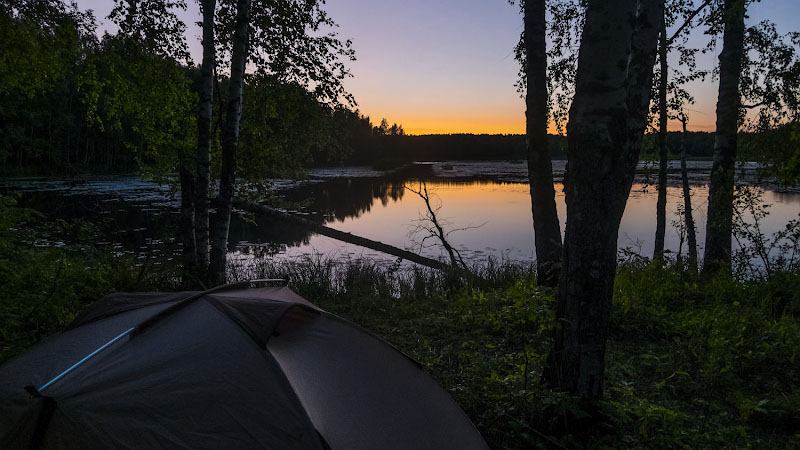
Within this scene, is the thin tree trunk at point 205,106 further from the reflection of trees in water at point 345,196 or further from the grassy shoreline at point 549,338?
the reflection of trees in water at point 345,196

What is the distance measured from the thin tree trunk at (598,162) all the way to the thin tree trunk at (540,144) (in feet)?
12.5

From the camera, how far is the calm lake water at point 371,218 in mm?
16438

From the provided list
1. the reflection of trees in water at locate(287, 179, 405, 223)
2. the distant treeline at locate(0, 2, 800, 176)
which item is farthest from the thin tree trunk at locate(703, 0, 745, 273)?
the reflection of trees in water at locate(287, 179, 405, 223)

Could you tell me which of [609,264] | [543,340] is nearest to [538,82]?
[543,340]

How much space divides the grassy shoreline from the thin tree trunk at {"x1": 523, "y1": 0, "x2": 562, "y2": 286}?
2.38 feet

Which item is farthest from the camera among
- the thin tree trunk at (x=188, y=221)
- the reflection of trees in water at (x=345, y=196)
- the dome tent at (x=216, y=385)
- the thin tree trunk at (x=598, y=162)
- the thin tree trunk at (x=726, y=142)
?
the reflection of trees in water at (x=345, y=196)

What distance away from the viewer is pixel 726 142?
9781 mm

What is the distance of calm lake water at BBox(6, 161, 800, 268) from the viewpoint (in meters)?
16.4

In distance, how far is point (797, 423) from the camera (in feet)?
13.5

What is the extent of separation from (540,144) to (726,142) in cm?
527

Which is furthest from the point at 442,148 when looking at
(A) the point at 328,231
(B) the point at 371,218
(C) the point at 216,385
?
(C) the point at 216,385

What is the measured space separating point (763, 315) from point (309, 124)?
28.5 feet

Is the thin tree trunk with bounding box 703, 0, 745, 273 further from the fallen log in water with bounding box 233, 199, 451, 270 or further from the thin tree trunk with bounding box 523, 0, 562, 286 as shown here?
the fallen log in water with bounding box 233, 199, 451, 270

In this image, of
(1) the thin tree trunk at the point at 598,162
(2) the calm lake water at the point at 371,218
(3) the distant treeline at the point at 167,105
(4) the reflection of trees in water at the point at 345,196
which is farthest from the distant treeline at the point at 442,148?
(1) the thin tree trunk at the point at 598,162
